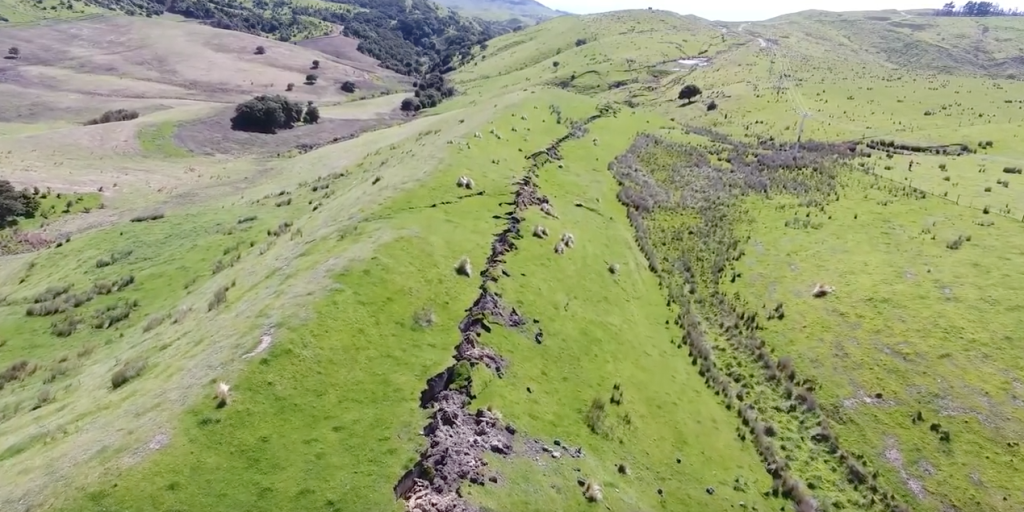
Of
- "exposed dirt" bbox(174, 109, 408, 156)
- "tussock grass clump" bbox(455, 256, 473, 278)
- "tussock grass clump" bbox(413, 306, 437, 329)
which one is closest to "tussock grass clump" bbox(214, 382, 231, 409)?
"tussock grass clump" bbox(413, 306, 437, 329)

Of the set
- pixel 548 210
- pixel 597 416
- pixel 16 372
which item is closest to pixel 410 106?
pixel 548 210

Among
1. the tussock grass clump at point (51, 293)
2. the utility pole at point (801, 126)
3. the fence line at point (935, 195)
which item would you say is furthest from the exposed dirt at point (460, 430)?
the utility pole at point (801, 126)

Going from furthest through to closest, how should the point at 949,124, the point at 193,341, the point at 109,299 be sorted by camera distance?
the point at 949,124
the point at 109,299
the point at 193,341

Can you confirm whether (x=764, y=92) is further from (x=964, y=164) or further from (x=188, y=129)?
(x=188, y=129)

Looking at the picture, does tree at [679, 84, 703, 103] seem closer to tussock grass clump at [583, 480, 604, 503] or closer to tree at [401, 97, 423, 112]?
tree at [401, 97, 423, 112]

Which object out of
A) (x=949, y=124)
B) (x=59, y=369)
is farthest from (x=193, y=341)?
(x=949, y=124)

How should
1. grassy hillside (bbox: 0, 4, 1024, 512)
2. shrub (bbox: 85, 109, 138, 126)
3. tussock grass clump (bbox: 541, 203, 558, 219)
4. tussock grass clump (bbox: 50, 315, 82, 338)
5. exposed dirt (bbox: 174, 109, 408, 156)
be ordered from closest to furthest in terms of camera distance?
grassy hillside (bbox: 0, 4, 1024, 512) → tussock grass clump (bbox: 50, 315, 82, 338) → tussock grass clump (bbox: 541, 203, 558, 219) → exposed dirt (bbox: 174, 109, 408, 156) → shrub (bbox: 85, 109, 138, 126)
